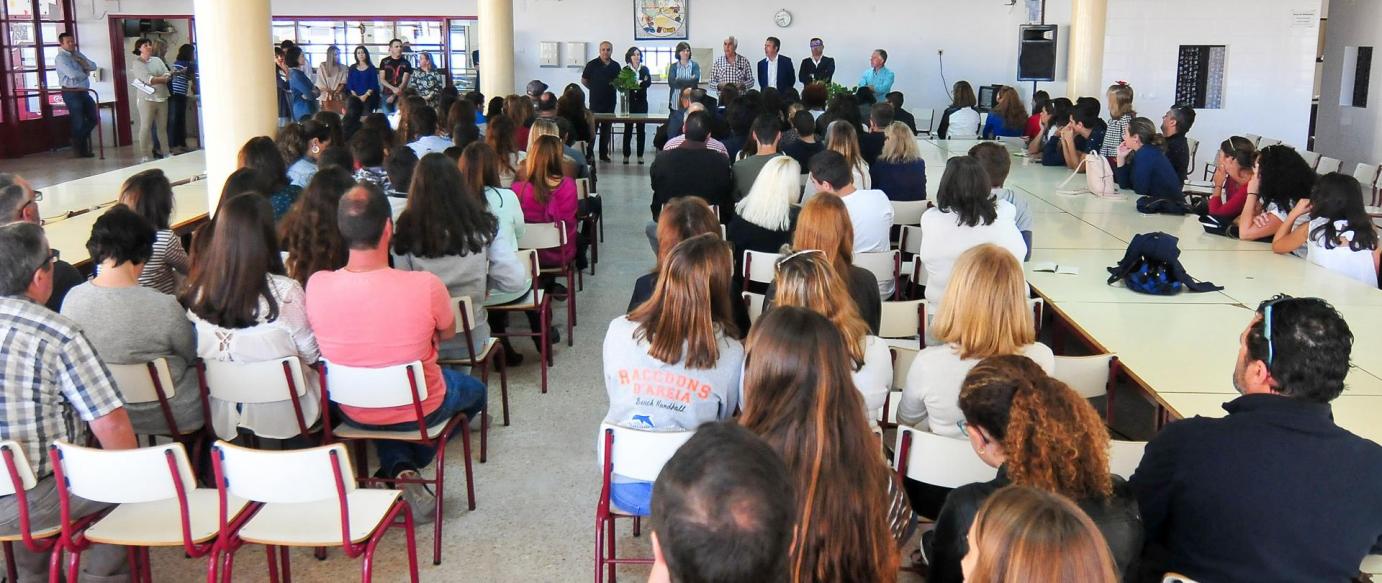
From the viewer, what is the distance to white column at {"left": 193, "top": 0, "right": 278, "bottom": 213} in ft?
20.6

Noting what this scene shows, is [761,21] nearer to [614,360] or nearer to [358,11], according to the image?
[358,11]

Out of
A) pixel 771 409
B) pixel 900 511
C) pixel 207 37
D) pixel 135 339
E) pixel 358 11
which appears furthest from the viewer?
pixel 358 11

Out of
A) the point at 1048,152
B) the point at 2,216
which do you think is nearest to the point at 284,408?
the point at 2,216

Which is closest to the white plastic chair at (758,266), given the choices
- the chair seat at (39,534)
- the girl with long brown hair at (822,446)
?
the girl with long brown hair at (822,446)

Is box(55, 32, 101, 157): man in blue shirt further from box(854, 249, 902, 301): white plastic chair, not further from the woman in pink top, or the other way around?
box(854, 249, 902, 301): white plastic chair

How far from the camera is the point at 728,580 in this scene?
1.38 metres

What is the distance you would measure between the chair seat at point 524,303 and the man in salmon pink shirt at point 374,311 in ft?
4.95

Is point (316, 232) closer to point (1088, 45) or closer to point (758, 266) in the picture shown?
point (758, 266)

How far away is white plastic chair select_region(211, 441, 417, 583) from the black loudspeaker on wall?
13.0 meters

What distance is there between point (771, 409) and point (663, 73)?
15113 millimetres

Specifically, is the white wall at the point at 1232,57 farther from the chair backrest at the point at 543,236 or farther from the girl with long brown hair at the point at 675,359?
the girl with long brown hair at the point at 675,359

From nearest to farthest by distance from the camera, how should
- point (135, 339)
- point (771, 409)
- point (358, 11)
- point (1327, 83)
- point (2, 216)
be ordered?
1. point (771, 409)
2. point (135, 339)
3. point (2, 216)
4. point (1327, 83)
5. point (358, 11)

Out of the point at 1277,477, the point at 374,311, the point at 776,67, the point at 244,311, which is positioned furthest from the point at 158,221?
the point at 776,67

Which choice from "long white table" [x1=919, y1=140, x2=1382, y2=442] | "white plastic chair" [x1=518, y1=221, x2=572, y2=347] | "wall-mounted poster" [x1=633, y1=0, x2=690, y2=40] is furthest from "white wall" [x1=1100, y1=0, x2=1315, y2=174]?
"white plastic chair" [x1=518, y1=221, x2=572, y2=347]
